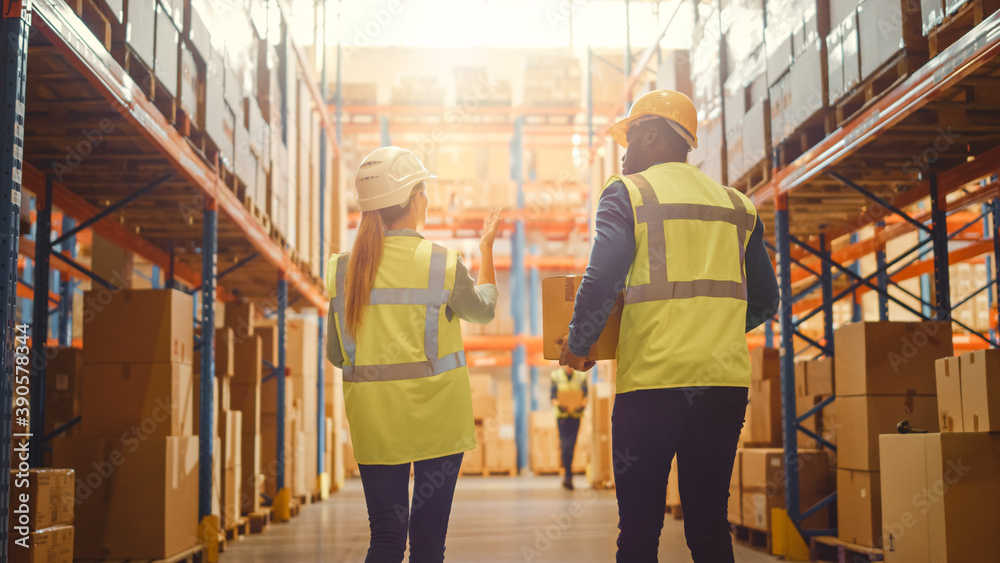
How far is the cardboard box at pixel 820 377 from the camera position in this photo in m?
6.41

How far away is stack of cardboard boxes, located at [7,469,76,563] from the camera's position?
4.01m

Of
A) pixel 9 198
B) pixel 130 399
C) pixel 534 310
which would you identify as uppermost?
pixel 534 310

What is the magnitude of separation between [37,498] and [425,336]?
94.1 inches

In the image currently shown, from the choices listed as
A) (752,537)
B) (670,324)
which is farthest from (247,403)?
(670,324)

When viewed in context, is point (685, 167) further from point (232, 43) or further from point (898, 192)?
point (232, 43)

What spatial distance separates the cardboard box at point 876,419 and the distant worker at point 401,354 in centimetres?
353

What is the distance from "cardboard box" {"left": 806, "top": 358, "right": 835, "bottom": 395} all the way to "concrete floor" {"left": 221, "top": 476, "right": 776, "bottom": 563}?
3.98ft

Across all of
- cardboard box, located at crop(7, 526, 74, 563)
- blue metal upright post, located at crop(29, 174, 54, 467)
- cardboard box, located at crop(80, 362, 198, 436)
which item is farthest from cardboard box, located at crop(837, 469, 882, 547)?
Result: blue metal upright post, located at crop(29, 174, 54, 467)

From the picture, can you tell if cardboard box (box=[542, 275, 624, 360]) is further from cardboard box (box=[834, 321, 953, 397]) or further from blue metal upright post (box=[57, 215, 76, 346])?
blue metal upright post (box=[57, 215, 76, 346])

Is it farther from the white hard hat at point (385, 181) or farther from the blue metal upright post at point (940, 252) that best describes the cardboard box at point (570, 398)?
the white hard hat at point (385, 181)

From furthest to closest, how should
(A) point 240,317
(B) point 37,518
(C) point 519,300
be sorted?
(C) point 519,300 → (A) point 240,317 → (B) point 37,518

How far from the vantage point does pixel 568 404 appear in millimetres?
12898

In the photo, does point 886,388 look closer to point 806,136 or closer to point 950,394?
point 950,394

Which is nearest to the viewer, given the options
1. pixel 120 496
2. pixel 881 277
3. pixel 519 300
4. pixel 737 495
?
pixel 120 496
